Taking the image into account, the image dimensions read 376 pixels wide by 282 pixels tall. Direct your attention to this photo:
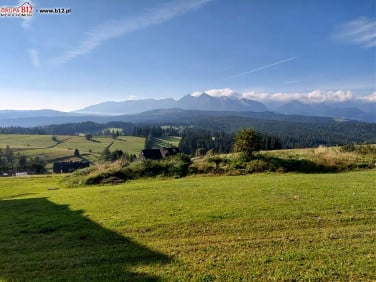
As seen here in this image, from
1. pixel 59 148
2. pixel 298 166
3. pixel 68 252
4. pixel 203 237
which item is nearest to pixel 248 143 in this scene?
pixel 298 166

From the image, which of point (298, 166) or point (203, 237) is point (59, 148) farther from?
point (203, 237)

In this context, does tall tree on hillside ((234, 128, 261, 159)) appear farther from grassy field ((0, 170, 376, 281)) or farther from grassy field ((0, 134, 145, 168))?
grassy field ((0, 134, 145, 168))

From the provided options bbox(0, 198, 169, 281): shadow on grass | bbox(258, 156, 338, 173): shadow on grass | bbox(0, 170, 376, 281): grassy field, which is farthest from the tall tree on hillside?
bbox(0, 198, 169, 281): shadow on grass

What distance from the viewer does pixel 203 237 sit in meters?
9.34

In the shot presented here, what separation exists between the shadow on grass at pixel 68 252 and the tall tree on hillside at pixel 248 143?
1756 centimetres

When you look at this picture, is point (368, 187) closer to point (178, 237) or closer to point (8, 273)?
point (178, 237)

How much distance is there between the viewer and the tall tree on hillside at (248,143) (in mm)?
27472

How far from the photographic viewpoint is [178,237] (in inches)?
373

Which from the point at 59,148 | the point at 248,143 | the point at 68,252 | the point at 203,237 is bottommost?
the point at 59,148

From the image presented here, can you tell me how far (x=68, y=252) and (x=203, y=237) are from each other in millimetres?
3914

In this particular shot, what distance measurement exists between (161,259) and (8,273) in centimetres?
378

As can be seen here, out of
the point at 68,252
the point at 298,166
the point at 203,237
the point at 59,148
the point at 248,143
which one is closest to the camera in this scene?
the point at 68,252

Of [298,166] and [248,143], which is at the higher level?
[248,143]

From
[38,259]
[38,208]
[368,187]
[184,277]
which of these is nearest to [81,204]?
[38,208]
